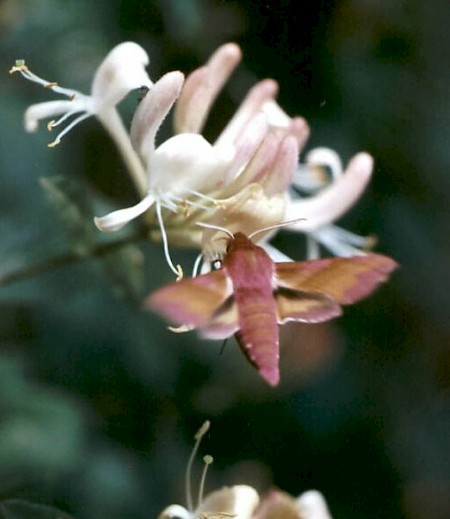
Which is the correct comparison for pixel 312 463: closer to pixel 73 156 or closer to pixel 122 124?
pixel 73 156

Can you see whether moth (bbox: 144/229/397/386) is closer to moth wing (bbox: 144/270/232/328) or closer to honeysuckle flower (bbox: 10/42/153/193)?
moth wing (bbox: 144/270/232/328)

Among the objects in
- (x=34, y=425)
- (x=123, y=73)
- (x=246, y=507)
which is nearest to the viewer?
(x=246, y=507)

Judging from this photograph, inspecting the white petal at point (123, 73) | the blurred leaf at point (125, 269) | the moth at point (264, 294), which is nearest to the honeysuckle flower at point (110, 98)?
the white petal at point (123, 73)

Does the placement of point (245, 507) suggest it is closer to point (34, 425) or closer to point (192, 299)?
point (192, 299)

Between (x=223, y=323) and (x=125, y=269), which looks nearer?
(x=223, y=323)

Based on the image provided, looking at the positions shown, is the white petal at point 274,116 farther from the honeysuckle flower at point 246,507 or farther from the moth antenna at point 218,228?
the honeysuckle flower at point 246,507

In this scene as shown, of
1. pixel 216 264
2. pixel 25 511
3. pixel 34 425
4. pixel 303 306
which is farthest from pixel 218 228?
pixel 34 425

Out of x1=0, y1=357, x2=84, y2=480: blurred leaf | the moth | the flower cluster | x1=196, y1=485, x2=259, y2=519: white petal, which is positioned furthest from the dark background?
the moth
